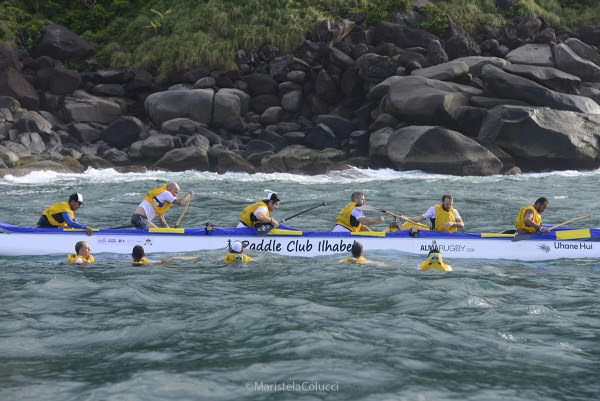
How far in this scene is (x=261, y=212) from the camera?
15047 millimetres

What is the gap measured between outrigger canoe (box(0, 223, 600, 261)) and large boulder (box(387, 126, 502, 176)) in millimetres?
12695

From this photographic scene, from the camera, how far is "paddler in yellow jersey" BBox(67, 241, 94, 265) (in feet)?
45.0

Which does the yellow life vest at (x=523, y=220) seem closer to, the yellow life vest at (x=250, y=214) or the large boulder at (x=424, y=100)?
the yellow life vest at (x=250, y=214)

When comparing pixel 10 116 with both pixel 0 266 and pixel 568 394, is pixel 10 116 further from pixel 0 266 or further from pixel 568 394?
pixel 568 394

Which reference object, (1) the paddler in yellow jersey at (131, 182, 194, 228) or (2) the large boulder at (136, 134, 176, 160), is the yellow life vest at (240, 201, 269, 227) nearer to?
(1) the paddler in yellow jersey at (131, 182, 194, 228)

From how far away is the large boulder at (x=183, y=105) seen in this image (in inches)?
1339

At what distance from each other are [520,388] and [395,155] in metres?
21.1

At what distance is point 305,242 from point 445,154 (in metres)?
13.8

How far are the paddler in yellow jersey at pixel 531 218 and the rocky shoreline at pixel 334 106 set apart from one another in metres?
12.4

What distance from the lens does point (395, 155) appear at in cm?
2852

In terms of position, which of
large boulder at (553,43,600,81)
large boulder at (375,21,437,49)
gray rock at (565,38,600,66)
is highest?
large boulder at (375,21,437,49)

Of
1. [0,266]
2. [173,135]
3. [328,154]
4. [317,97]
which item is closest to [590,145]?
[328,154]

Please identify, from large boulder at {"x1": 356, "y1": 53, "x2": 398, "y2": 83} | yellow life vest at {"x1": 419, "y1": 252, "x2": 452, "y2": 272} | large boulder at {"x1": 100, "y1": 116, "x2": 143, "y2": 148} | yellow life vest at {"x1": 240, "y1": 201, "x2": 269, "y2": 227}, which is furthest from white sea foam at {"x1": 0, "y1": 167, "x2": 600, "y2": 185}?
yellow life vest at {"x1": 419, "y1": 252, "x2": 452, "y2": 272}

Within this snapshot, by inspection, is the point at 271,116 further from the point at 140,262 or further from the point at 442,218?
the point at 140,262
